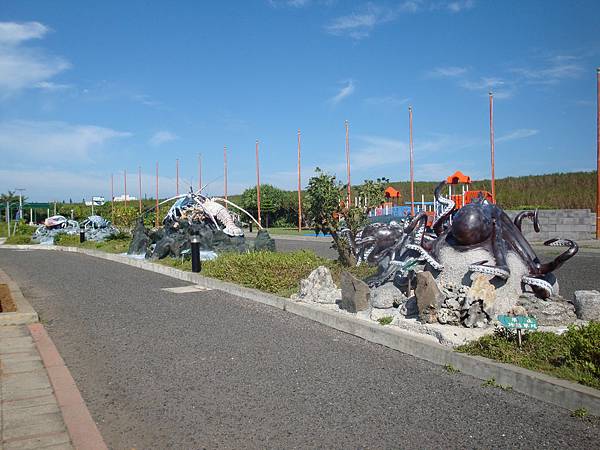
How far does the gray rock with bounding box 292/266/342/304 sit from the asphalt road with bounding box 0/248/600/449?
0.52 metres

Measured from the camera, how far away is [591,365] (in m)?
5.10

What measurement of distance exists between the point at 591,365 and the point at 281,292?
6380mm

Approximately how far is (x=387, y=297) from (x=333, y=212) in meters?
4.90

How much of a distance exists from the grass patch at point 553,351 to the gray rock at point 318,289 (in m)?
3.53

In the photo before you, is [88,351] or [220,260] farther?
[220,260]

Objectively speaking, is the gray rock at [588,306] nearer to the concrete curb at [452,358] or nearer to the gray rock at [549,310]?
the gray rock at [549,310]

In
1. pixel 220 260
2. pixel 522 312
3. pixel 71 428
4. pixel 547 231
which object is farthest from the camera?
pixel 547 231

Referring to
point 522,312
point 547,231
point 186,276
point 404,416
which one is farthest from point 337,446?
point 547,231

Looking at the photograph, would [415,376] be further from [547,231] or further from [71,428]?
[547,231]

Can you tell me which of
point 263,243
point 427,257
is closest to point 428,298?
point 427,257

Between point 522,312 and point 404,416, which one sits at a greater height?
point 522,312

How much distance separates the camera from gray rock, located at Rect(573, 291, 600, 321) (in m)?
7.33

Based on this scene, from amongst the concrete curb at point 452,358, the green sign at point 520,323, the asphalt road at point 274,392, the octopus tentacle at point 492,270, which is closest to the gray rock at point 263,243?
the concrete curb at point 452,358

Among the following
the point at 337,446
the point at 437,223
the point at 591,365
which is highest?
the point at 437,223
